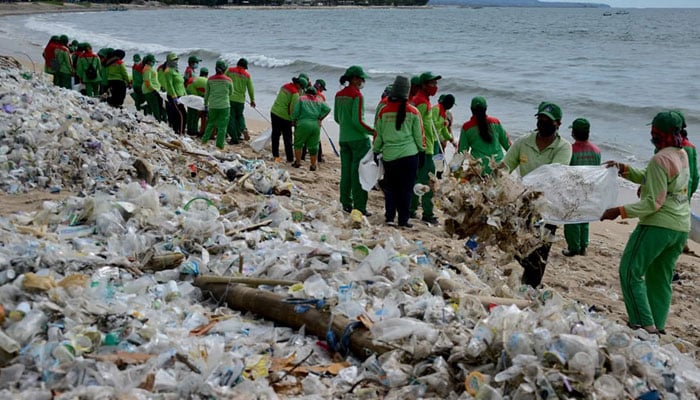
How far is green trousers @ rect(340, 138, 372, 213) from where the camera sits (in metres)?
8.06

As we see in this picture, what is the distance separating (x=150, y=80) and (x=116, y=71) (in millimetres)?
1083

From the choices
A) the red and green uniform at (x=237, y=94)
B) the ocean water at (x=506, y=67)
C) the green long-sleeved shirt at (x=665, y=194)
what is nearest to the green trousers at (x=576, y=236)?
the green long-sleeved shirt at (x=665, y=194)

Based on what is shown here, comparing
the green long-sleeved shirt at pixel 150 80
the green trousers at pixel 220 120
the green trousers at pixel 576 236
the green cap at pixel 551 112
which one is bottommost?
the green trousers at pixel 576 236

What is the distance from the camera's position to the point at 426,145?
26.0 ft

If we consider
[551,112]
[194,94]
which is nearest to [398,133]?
[551,112]

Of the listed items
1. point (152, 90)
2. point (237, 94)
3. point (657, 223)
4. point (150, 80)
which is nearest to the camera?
point (657, 223)

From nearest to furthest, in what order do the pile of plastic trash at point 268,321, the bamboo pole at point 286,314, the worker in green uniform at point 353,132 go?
the pile of plastic trash at point 268,321, the bamboo pole at point 286,314, the worker in green uniform at point 353,132

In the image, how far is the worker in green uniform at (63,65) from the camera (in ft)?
47.6

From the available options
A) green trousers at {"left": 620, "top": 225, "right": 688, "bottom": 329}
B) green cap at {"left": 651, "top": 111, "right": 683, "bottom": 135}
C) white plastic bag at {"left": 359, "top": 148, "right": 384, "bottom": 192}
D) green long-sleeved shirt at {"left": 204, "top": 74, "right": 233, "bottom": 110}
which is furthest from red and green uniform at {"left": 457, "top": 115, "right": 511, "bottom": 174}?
green long-sleeved shirt at {"left": 204, "top": 74, "right": 233, "bottom": 110}

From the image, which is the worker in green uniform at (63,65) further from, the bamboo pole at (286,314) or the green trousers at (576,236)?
the bamboo pole at (286,314)

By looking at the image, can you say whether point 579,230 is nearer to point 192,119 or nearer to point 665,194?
point 665,194

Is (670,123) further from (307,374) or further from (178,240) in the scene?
(178,240)

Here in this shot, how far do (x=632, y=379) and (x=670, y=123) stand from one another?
2.12 m

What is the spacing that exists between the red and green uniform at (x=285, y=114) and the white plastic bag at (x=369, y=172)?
367 cm
